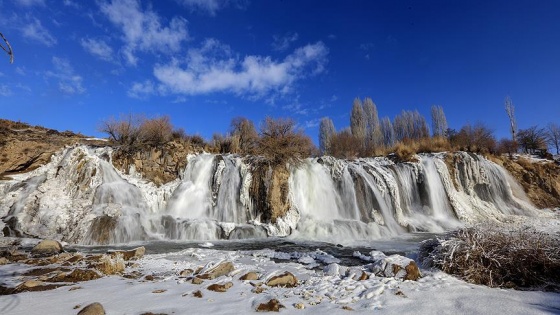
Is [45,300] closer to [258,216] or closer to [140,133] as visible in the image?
[258,216]

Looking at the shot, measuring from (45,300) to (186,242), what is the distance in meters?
6.70

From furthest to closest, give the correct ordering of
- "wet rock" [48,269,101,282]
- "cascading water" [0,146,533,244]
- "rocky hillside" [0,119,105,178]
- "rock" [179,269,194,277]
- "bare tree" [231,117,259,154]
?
"bare tree" [231,117,259,154] → "rocky hillside" [0,119,105,178] → "cascading water" [0,146,533,244] → "rock" [179,269,194,277] → "wet rock" [48,269,101,282]

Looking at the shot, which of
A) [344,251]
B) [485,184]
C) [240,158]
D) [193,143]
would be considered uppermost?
[193,143]

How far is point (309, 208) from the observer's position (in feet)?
47.6

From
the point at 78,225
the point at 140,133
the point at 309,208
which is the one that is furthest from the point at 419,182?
the point at 78,225

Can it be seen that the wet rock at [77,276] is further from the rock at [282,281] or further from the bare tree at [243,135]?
the bare tree at [243,135]

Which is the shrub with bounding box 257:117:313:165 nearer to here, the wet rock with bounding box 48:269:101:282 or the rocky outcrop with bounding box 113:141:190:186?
the rocky outcrop with bounding box 113:141:190:186

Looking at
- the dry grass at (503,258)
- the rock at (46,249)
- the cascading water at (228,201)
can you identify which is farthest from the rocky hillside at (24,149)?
the dry grass at (503,258)

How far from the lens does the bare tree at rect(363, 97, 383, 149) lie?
157ft

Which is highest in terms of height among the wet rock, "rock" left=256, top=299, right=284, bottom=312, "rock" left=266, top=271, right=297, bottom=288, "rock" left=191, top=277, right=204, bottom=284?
the wet rock

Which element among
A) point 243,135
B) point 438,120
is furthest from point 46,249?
point 438,120

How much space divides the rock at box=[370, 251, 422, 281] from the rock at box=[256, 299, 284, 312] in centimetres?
212

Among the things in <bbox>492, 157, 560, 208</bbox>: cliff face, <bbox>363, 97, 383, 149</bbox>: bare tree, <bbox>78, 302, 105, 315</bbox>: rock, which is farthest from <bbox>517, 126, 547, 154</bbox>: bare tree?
<bbox>78, 302, 105, 315</bbox>: rock

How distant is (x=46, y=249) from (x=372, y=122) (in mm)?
48635
